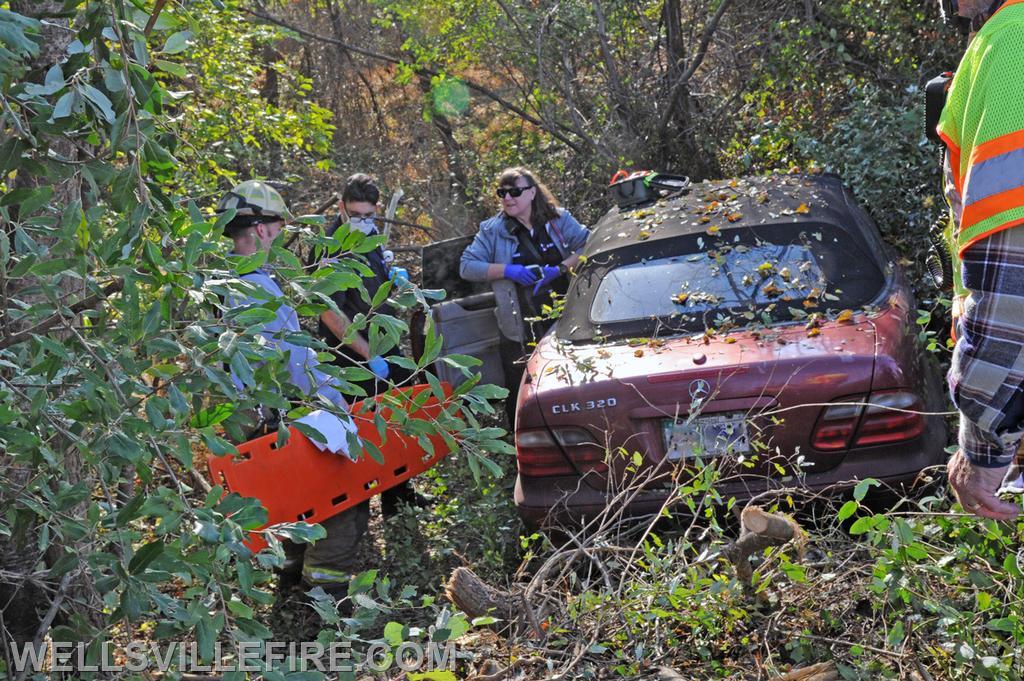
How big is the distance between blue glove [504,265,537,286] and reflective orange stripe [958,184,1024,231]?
16.5ft

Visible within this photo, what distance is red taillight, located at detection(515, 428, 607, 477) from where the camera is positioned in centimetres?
471

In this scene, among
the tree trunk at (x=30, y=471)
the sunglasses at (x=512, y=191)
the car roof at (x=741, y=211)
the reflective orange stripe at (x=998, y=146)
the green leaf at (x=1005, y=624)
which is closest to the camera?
the reflective orange stripe at (x=998, y=146)

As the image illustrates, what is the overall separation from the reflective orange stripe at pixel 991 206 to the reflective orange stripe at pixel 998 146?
0.25 feet

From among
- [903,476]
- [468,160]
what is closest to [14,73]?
[903,476]

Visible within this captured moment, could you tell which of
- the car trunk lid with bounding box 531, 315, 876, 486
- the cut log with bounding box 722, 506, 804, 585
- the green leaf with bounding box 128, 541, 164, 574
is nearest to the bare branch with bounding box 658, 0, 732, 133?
the car trunk lid with bounding box 531, 315, 876, 486

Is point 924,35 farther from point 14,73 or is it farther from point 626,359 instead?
point 14,73

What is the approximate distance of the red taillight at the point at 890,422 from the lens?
433 cm

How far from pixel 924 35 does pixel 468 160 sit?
5815mm

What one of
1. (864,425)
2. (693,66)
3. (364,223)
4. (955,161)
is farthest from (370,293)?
(693,66)

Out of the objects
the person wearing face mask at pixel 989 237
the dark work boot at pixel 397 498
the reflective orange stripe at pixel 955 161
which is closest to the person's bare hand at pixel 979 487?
the person wearing face mask at pixel 989 237

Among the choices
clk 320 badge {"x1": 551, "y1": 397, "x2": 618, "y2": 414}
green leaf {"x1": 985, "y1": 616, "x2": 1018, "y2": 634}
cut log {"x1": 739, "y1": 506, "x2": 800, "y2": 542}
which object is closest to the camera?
green leaf {"x1": 985, "y1": 616, "x2": 1018, "y2": 634}

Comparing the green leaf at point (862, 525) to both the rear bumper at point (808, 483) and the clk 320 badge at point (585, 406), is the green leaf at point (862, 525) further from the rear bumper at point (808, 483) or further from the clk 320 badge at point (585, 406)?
the clk 320 badge at point (585, 406)

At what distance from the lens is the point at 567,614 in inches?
136

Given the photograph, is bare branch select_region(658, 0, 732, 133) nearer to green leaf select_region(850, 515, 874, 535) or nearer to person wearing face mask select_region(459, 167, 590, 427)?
person wearing face mask select_region(459, 167, 590, 427)
